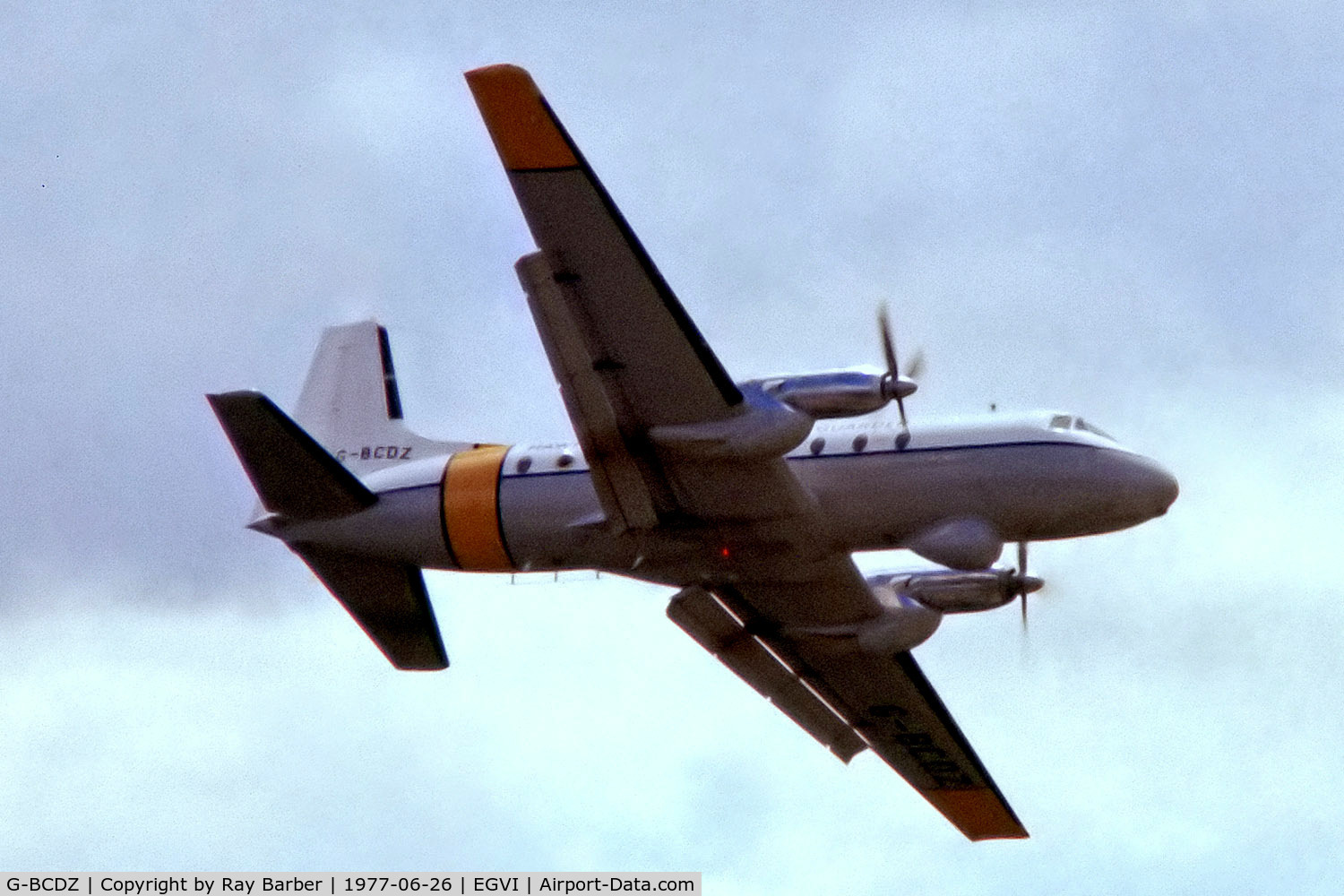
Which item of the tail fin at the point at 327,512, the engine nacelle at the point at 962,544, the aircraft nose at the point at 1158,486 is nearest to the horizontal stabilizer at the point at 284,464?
the tail fin at the point at 327,512

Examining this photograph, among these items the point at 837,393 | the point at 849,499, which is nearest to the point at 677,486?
the point at 849,499

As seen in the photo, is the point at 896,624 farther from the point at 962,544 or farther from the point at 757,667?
the point at 962,544

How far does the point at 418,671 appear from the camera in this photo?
94.0 ft

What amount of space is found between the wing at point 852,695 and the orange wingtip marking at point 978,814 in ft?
0.04

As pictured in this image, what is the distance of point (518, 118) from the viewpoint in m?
22.3

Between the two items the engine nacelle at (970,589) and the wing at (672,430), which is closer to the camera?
the wing at (672,430)

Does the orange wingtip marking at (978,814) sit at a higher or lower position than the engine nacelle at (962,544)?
lower

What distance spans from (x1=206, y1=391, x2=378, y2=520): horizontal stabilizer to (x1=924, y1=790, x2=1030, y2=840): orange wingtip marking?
380 inches

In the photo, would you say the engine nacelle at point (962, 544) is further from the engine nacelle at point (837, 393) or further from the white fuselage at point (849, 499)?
A: the engine nacelle at point (837, 393)

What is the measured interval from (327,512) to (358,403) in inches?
113

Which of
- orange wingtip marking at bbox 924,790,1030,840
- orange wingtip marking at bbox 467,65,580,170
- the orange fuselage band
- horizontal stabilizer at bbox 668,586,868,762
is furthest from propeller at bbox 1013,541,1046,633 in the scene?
orange wingtip marking at bbox 467,65,580,170

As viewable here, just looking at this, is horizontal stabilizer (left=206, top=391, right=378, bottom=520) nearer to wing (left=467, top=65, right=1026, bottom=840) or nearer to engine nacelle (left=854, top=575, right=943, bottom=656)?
wing (left=467, top=65, right=1026, bottom=840)

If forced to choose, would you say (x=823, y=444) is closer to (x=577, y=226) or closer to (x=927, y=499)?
(x=927, y=499)

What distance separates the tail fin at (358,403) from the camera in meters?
29.4
